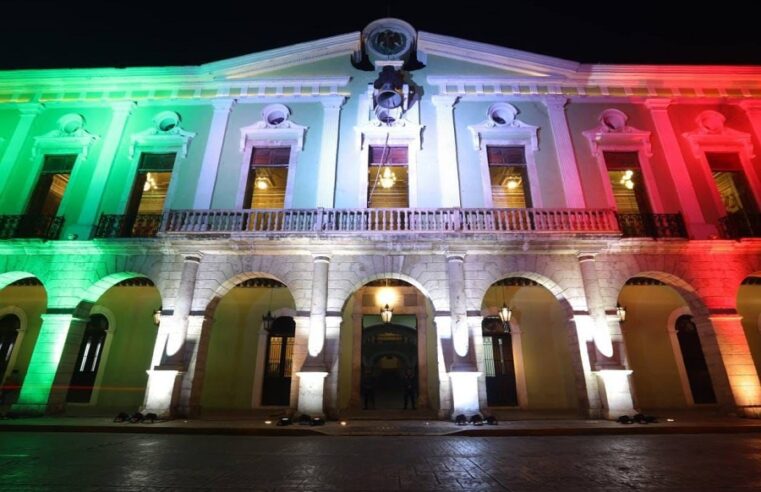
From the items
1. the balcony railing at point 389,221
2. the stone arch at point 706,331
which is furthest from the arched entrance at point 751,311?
the balcony railing at point 389,221

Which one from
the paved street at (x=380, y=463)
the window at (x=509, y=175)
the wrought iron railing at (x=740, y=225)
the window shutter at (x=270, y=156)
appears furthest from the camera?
the window shutter at (x=270, y=156)

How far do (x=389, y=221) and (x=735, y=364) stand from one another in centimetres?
967

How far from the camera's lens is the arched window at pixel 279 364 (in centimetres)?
1197

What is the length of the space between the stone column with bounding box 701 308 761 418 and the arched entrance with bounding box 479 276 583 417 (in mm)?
3649

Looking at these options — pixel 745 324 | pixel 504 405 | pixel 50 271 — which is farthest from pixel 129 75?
pixel 745 324

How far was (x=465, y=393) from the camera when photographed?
8.54 metres

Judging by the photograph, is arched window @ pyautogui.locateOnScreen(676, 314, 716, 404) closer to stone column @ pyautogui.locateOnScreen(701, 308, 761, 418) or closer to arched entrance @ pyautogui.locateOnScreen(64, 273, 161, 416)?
stone column @ pyautogui.locateOnScreen(701, 308, 761, 418)

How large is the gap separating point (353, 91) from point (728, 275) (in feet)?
41.6

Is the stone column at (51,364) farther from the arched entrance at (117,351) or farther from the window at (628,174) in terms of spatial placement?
the window at (628,174)

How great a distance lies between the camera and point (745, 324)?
12.2m

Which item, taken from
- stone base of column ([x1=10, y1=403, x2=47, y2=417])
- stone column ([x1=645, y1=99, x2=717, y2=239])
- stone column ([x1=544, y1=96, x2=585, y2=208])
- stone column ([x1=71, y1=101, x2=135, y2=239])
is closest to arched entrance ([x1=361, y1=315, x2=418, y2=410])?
stone column ([x1=544, y1=96, x2=585, y2=208])

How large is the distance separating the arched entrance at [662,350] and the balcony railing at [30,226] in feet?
58.6

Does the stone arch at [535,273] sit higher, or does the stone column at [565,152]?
the stone column at [565,152]

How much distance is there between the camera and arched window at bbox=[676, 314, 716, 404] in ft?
38.2
